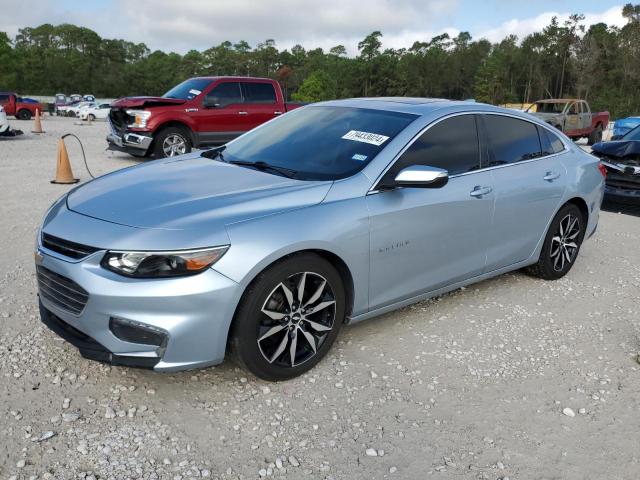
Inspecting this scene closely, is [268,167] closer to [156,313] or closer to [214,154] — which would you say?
[214,154]

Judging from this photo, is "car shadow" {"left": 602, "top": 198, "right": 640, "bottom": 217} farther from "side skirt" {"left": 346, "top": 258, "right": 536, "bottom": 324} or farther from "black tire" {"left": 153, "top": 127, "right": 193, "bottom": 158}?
"black tire" {"left": 153, "top": 127, "right": 193, "bottom": 158}

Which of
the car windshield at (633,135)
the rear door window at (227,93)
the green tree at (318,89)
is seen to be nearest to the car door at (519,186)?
the car windshield at (633,135)

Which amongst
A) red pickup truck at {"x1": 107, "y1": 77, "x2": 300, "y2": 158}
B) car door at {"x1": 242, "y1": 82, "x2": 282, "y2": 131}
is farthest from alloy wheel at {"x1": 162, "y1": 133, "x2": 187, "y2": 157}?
car door at {"x1": 242, "y1": 82, "x2": 282, "y2": 131}

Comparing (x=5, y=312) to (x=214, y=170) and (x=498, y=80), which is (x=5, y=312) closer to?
(x=214, y=170)

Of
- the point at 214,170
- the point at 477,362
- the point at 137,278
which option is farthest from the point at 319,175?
the point at 477,362

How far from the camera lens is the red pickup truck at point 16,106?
97.6ft

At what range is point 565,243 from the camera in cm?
523

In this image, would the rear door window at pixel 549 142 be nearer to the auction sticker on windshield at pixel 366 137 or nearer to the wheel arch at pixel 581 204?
the wheel arch at pixel 581 204

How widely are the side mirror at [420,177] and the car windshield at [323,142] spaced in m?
0.27

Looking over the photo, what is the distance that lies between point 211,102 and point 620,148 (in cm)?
784

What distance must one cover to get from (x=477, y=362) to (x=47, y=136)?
1949 centimetres

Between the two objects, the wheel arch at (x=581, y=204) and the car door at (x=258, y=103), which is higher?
the car door at (x=258, y=103)

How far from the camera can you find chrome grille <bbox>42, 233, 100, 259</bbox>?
2928 mm

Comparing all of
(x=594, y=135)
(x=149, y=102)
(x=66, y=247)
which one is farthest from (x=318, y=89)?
(x=66, y=247)
